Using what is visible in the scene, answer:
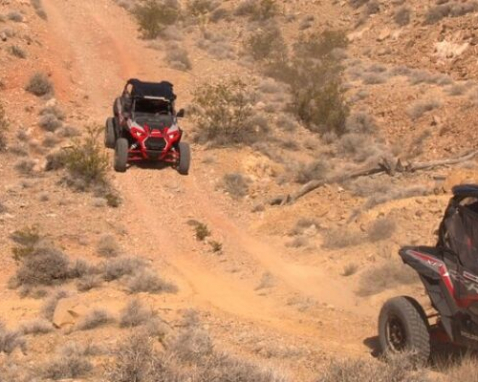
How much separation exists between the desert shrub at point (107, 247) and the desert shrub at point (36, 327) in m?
4.28

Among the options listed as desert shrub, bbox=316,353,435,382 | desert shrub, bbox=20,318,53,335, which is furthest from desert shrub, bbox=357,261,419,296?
desert shrub, bbox=20,318,53,335

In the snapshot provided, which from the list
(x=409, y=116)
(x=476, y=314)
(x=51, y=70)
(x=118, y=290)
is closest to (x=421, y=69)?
(x=409, y=116)

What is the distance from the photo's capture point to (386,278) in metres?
11.1

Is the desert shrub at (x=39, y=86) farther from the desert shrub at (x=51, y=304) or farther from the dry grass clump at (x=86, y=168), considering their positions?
the desert shrub at (x=51, y=304)

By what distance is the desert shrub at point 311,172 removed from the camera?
1766 cm

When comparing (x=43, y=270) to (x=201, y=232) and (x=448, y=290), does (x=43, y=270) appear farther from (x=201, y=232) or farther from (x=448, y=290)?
(x=448, y=290)

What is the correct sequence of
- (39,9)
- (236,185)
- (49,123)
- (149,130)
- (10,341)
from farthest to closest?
1. (39,9)
2. (49,123)
3. (236,185)
4. (149,130)
5. (10,341)

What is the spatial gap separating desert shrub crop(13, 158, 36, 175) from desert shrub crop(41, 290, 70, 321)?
7803mm

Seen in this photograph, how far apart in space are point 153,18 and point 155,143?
18.6 metres

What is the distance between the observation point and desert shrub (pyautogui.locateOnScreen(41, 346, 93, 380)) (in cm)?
657

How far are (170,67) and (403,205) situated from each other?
17.4 metres

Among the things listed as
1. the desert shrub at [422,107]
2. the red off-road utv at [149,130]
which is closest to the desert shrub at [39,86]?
the red off-road utv at [149,130]

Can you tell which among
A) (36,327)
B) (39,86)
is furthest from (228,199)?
(39,86)

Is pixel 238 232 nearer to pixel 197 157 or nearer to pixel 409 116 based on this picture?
pixel 197 157
